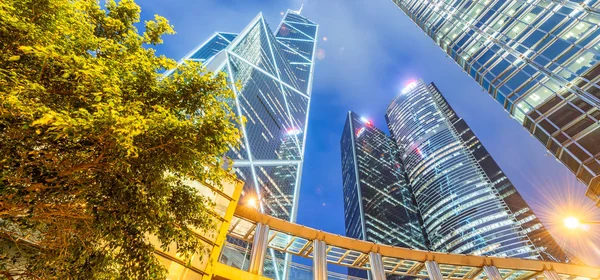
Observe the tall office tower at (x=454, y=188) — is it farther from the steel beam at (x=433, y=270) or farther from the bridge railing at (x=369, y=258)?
the steel beam at (x=433, y=270)

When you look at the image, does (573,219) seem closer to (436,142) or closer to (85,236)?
(85,236)

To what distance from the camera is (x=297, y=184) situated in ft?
329

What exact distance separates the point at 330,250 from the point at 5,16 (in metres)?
12.4

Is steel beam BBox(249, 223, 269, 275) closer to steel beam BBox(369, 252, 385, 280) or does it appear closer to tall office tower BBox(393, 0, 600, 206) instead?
steel beam BBox(369, 252, 385, 280)

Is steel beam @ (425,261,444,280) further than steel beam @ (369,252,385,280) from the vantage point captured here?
Yes

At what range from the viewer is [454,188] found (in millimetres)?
95250

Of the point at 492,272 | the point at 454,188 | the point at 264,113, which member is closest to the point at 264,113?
the point at 264,113

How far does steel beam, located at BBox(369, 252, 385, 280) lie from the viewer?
11.8m

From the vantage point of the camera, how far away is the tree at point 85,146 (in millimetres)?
4207

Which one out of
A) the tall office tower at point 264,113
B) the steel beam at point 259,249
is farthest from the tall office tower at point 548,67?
the tall office tower at point 264,113

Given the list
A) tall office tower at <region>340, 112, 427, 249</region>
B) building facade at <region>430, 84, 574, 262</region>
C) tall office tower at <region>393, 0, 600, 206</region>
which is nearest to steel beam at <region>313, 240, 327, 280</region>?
tall office tower at <region>393, 0, 600, 206</region>

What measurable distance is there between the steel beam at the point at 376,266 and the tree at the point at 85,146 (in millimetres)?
8637

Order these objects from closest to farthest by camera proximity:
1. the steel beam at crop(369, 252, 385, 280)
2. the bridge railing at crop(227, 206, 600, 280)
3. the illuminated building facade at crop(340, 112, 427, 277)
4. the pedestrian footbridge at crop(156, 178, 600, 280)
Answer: the pedestrian footbridge at crop(156, 178, 600, 280)
the bridge railing at crop(227, 206, 600, 280)
the steel beam at crop(369, 252, 385, 280)
the illuminated building facade at crop(340, 112, 427, 277)

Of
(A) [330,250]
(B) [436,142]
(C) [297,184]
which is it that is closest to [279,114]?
(C) [297,184]
